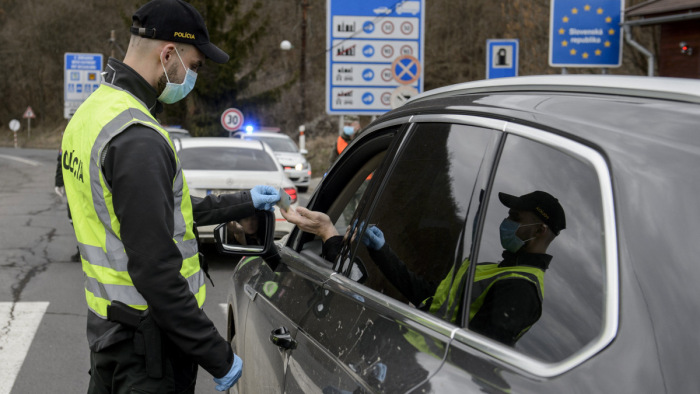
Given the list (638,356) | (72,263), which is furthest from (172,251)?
(72,263)

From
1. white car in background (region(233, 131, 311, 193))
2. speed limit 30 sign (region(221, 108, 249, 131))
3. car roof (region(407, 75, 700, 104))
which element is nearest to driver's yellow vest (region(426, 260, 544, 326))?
car roof (region(407, 75, 700, 104))

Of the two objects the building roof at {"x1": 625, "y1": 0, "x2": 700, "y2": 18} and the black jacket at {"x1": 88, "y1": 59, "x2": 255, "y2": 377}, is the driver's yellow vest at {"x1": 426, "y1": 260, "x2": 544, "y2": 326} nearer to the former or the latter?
the black jacket at {"x1": 88, "y1": 59, "x2": 255, "y2": 377}

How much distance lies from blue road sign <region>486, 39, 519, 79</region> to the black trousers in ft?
35.4

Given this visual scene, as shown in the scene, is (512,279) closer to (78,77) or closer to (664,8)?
(664,8)

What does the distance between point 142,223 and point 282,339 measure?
0.65 m

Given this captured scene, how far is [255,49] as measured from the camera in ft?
191

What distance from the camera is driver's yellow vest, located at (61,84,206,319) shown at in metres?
2.47

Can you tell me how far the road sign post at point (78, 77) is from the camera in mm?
32812

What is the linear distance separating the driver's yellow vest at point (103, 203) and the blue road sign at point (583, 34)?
9.65 m

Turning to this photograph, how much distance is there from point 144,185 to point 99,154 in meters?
0.20

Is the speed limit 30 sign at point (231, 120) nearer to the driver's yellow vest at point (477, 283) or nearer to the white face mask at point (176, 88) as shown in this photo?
the white face mask at point (176, 88)

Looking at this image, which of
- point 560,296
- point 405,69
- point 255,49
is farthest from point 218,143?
point 255,49

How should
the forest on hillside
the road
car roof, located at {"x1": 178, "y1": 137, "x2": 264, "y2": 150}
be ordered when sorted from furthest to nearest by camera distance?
the forest on hillside → car roof, located at {"x1": 178, "y1": 137, "x2": 264, "y2": 150} → the road

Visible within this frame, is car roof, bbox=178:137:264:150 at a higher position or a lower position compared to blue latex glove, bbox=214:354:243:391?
higher
